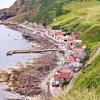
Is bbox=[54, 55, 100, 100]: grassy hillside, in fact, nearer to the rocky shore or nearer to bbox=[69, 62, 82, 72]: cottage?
bbox=[69, 62, 82, 72]: cottage

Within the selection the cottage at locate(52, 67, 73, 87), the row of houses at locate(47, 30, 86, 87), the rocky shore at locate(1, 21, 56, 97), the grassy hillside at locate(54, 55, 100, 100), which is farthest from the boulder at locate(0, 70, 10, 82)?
the grassy hillside at locate(54, 55, 100, 100)

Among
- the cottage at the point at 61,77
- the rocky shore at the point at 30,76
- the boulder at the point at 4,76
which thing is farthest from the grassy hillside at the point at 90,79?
the boulder at the point at 4,76

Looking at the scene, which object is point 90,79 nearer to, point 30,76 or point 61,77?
point 61,77

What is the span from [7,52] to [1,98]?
268ft

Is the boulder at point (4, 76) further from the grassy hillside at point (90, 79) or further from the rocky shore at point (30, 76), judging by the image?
the grassy hillside at point (90, 79)

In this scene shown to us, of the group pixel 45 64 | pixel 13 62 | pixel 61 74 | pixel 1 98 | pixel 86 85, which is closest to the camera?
pixel 86 85

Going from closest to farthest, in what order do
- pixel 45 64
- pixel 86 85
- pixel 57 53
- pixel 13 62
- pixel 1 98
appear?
1. pixel 86 85
2. pixel 1 98
3. pixel 45 64
4. pixel 13 62
5. pixel 57 53

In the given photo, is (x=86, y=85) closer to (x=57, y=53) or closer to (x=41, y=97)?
(x=41, y=97)

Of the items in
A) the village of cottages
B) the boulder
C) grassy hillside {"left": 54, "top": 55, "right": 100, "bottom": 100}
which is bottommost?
the boulder

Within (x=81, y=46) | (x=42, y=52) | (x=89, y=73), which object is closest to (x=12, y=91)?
(x=89, y=73)

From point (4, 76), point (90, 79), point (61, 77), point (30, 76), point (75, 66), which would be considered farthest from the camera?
point (4, 76)

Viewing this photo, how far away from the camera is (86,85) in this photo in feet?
333

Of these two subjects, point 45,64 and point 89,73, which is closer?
point 89,73

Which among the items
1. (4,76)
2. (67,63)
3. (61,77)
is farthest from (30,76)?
(61,77)
